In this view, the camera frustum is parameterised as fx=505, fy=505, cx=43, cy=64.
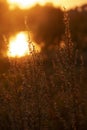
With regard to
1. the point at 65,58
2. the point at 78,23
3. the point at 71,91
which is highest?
the point at 78,23

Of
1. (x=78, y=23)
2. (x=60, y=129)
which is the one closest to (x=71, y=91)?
(x=60, y=129)

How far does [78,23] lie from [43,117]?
1509 inches

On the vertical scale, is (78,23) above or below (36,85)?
above

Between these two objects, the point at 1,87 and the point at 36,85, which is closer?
the point at 36,85

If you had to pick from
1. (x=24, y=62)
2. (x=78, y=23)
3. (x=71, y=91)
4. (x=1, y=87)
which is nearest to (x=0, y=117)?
(x=1, y=87)

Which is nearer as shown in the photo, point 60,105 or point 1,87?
point 1,87

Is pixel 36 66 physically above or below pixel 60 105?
above

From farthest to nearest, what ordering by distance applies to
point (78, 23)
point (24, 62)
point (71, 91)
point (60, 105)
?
point (78, 23), point (60, 105), point (24, 62), point (71, 91)

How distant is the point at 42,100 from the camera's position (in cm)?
701

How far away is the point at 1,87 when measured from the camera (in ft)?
25.0

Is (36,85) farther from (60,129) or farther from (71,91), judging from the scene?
(60,129)

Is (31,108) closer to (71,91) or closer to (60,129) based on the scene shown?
(71,91)

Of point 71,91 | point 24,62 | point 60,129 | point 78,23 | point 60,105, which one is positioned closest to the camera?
point 71,91

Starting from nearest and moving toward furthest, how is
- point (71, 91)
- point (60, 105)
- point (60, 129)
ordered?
point (71, 91), point (60, 129), point (60, 105)
